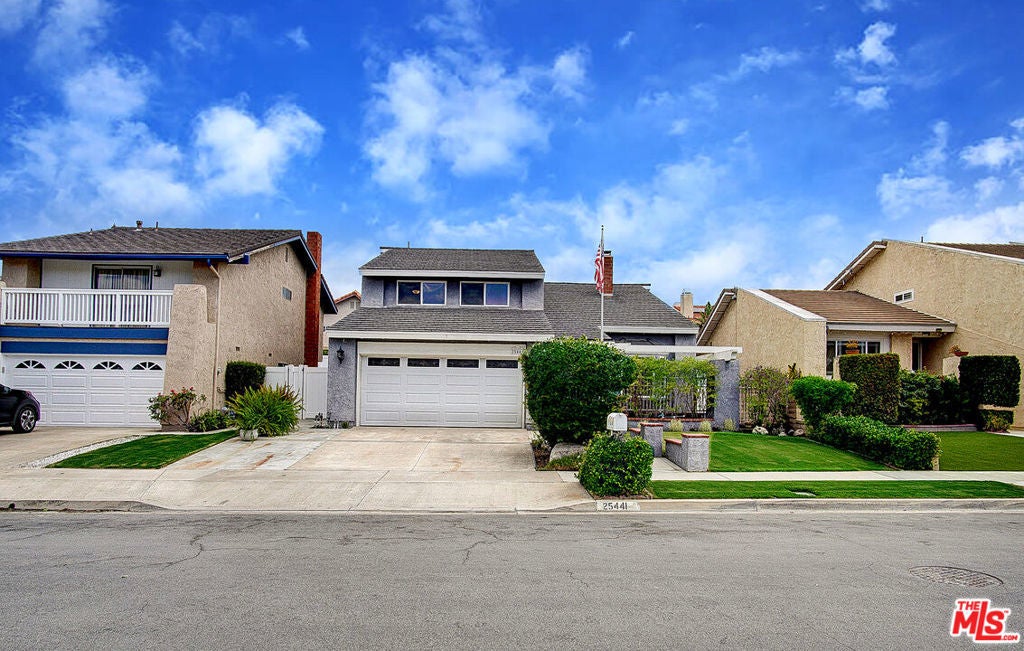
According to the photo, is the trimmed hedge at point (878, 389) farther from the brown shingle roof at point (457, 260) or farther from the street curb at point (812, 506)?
the brown shingle roof at point (457, 260)

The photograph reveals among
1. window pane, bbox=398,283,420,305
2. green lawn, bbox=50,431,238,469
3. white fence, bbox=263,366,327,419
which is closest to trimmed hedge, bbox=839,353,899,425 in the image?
window pane, bbox=398,283,420,305

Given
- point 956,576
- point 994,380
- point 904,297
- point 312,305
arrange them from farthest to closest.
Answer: point 312,305 < point 904,297 < point 994,380 < point 956,576

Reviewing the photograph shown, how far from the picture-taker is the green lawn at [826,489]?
10484mm

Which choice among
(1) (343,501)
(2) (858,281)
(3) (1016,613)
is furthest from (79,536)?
(2) (858,281)

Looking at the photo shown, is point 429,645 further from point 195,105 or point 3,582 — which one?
point 195,105

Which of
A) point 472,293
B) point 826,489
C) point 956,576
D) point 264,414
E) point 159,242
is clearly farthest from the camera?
point 472,293

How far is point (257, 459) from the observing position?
13.6 metres

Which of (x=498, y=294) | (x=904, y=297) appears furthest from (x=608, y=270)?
(x=904, y=297)

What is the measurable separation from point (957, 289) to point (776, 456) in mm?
12877

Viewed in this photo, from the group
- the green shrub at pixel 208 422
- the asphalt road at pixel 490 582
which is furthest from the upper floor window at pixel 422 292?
the asphalt road at pixel 490 582

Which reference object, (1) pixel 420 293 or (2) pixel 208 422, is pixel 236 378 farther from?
(1) pixel 420 293

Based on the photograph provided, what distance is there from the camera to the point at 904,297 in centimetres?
2420

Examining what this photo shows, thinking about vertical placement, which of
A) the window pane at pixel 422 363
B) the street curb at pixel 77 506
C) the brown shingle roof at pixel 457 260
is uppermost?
the brown shingle roof at pixel 457 260

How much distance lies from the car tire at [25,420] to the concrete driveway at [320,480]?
2.79 ft
